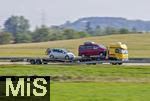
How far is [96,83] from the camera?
35156 millimetres

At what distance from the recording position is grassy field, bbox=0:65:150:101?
25.7 meters

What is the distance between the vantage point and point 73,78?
129 ft

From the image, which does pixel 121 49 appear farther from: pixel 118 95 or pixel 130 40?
pixel 130 40

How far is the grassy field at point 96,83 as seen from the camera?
2570 centimetres

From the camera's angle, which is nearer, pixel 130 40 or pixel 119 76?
pixel 119 76

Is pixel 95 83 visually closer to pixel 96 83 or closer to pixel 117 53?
pixel 96 83

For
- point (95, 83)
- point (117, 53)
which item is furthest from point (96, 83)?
point (117, 53)

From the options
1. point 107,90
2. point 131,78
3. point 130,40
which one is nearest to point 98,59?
point 131,78

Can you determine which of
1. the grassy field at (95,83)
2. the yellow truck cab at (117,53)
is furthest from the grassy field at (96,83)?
the yellow truck cab at (117,53)

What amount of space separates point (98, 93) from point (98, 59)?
31277mm

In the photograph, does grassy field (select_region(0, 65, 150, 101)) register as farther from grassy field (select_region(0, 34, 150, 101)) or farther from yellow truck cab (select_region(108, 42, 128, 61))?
yellow truck cab (select_region(108, 42, 128, 61))

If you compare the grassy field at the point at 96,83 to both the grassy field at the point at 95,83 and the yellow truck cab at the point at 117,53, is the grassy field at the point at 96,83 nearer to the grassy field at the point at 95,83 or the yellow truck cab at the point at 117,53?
the grassy field at the point at 95,83

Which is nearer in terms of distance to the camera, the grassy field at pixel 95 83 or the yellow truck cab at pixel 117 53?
the grassy field at pixel 95 83

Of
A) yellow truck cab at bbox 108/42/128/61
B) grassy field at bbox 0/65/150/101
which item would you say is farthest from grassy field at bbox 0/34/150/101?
yellow truck cab at bbox 108/42/128/61
